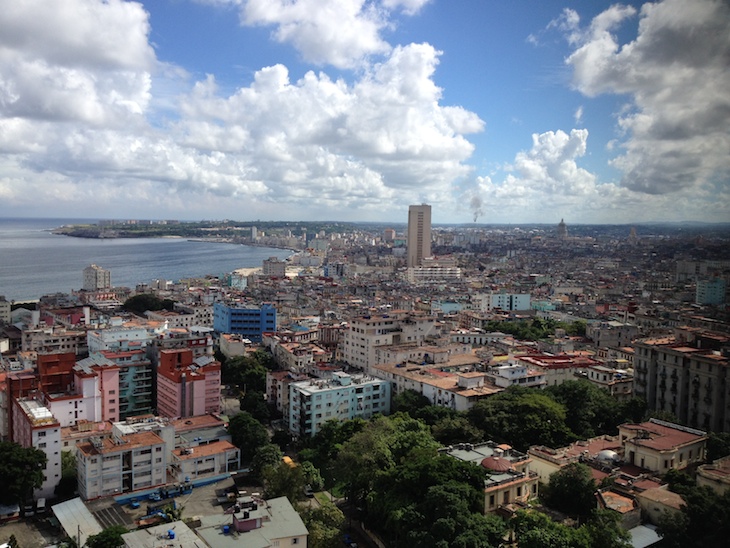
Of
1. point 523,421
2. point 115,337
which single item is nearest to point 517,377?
point 523,421

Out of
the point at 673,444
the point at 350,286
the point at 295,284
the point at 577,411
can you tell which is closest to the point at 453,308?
the point at 350,286

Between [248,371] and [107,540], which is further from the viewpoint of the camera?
[248,371]

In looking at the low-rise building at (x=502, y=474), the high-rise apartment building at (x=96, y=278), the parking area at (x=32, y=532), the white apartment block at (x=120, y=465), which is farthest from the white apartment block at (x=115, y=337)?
the high-rise apartment building at (x=96, y=278)

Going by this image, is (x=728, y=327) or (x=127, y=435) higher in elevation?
(x=728, y=327)

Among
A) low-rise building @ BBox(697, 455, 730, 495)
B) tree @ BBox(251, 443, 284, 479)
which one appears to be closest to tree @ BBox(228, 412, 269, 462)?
tree @ BBox(251, 443, 284, 479)

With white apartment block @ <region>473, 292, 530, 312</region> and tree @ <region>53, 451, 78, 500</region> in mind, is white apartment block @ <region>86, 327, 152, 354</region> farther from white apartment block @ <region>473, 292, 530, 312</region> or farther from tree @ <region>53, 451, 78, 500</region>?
white apartment block @ <region>473, 292, 530, 312</region>

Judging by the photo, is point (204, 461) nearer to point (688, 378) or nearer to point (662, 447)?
point (662, 447)

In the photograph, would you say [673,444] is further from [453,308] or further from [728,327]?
[453,308]
